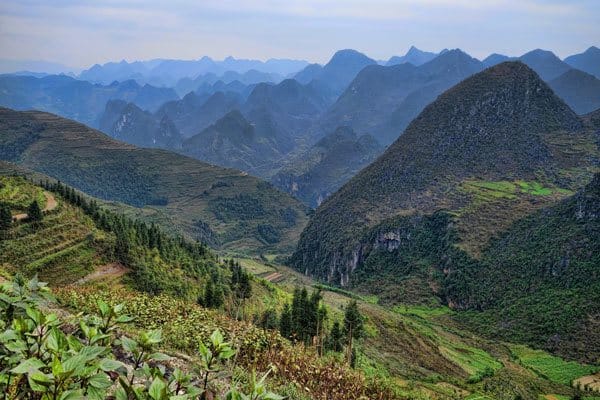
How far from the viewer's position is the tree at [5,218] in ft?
118

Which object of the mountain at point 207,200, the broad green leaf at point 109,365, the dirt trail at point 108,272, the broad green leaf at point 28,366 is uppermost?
the broad green leaf at point 28,366

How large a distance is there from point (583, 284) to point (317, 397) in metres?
71.1

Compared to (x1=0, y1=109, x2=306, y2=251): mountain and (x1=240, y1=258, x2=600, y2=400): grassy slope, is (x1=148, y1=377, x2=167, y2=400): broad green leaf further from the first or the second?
(x1=0, y1=109, x2=306, y2=251): mountain

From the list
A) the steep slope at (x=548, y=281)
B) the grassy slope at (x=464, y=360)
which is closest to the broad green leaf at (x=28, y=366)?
the grassy slope at (x=464, y=360)

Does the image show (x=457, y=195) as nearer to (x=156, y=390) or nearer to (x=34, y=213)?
(x=34, y=213)

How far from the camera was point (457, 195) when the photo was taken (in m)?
103

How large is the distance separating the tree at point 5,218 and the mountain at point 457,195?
65385mm

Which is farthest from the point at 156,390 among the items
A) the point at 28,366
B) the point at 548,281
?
the point at 548,281

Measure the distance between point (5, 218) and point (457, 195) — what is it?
Answer: 88505 mm

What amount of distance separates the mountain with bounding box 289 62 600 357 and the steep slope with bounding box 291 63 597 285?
0.30 m

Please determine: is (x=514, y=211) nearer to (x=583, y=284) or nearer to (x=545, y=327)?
(x=583, y=284)

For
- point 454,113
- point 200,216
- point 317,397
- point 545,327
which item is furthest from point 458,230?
point 200,216

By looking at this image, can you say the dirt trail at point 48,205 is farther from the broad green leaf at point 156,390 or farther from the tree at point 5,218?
the broad green leaf at point 156,390

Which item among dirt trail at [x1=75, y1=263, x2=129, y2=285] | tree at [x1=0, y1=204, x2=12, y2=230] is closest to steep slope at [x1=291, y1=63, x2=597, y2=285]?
dirt trail at [x1=75, y1=263, x2=129, y2=285]
